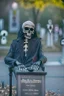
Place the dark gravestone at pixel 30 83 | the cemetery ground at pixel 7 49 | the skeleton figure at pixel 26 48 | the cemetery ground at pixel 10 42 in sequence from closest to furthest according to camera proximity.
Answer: the dark gravestone at pixel 30 83
the skeleton figure at pixel 26 48
the cemetery ground at pixel 7 49
the cemetery ground at pixel 10 42

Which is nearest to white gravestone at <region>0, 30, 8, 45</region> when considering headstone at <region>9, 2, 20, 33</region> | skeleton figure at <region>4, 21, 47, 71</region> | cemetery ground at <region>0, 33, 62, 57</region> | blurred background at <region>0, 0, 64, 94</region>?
cemetery ground at <region>0, 33, 62, 57</region>

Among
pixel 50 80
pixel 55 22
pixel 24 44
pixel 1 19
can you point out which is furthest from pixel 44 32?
pixel 24 44

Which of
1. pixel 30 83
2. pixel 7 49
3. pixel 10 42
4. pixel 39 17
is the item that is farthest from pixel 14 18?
pixel 30 83

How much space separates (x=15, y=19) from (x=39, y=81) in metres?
7.69

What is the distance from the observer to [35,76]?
25.4 feet

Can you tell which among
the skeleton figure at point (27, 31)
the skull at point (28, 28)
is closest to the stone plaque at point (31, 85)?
the skeleton figure at point (27, 31)

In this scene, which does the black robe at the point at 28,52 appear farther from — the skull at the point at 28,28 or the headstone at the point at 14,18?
the headstone at the point at 14,18

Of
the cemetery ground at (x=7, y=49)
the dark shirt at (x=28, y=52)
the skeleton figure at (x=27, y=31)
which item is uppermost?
the skeleton figure at (x=27, y=31)

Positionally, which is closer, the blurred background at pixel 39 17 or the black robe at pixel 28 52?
the black robe at pixel 28 52

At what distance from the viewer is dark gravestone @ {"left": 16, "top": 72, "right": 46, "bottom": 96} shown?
7707mm

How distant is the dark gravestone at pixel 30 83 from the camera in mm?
7707

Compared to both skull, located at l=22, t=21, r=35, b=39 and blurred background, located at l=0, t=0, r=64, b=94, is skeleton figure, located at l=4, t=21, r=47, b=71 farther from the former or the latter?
blurred background, located at l=0, t=0, r=64, b=94

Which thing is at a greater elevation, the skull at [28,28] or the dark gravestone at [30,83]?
the skull at [28,28]

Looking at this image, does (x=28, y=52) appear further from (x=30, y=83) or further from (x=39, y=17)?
(x=39, y=17)
